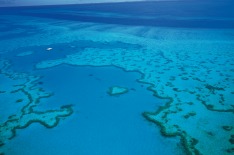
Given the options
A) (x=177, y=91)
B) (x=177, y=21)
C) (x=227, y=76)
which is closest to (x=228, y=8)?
(x=177, y=21)

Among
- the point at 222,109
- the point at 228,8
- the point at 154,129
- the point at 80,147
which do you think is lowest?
the point at 80,147

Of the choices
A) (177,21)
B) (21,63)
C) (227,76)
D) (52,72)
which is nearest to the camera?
(227,76)

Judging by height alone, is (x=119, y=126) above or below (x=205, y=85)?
below

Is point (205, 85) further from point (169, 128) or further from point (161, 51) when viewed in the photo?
point (161, 51)

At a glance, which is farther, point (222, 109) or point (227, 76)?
point (227, 76)

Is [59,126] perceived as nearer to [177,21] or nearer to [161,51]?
[161,51]

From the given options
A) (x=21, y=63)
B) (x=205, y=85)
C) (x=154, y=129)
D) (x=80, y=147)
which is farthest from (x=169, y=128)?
(x=21, y=63)

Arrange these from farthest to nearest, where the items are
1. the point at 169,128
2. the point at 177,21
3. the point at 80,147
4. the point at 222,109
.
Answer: the point at 177,21, the point at 222,109, the point at 169,128, the point at 80,147
